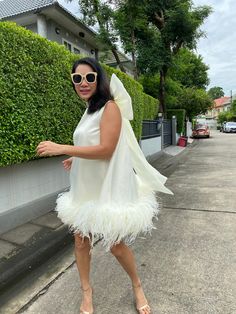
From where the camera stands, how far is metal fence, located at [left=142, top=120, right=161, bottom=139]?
10527 mm

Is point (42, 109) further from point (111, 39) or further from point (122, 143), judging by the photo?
point (111, 39)

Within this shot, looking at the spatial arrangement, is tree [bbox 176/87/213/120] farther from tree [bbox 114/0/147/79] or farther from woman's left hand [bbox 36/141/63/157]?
woman's left hand [bbox 36/141/63/157]

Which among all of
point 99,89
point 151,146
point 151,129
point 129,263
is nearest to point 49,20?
point 151,129

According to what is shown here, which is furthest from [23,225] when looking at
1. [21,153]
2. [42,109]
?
[42,109]

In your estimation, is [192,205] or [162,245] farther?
[192,205]

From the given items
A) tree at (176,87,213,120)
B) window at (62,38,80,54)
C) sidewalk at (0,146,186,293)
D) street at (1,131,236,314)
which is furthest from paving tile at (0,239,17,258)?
tree at (176,87,213,120)

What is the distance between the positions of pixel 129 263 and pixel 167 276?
0.79 meters

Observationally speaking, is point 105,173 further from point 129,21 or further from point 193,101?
point 193,101

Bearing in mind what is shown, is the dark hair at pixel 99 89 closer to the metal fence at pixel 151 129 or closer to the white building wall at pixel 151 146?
the white building wall at pixel 151 146

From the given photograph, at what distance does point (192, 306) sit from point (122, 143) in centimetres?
139

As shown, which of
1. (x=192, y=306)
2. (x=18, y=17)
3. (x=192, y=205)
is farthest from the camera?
(x=18, y=17)

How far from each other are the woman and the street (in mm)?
499

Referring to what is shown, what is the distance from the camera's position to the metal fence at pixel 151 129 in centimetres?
1053

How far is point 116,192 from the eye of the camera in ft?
6.38
